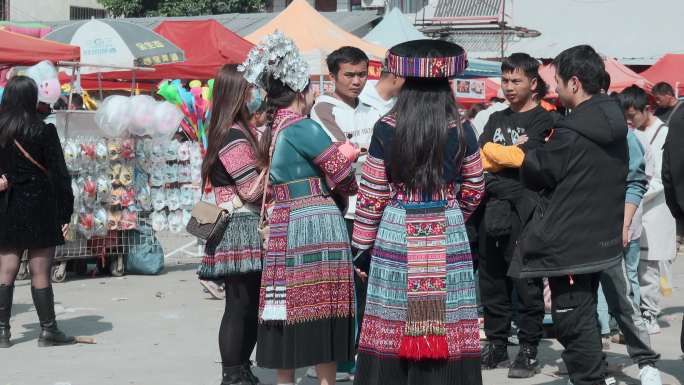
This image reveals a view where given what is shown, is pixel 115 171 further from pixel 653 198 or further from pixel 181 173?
pixel 653 198

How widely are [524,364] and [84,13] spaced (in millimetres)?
39276

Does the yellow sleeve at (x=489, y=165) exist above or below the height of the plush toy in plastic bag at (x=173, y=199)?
above

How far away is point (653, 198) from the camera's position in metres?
8.51

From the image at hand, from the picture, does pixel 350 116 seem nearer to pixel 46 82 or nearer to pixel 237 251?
pixel 237 251

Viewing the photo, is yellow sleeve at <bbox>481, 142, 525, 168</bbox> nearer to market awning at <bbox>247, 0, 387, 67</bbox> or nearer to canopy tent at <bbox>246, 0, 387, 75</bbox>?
canopy tent at <bbox>246, 0, 387, 75</bbox>

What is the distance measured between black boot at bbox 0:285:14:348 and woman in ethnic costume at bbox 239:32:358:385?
9.83 ft

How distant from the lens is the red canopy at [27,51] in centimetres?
1126

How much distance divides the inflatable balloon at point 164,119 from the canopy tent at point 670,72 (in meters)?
12.9

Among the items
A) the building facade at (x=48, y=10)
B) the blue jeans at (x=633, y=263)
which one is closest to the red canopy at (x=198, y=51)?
the blue jeans at (x=633, y=263)

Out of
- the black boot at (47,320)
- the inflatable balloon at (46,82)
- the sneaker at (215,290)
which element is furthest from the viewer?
the sneaker at (215,290)

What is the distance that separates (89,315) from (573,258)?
5.08 meters

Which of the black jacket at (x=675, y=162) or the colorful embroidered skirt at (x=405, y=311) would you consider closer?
the colorful embroidered skirt at (x=405, y=311)

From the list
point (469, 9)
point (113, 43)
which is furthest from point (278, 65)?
point (469, 9)

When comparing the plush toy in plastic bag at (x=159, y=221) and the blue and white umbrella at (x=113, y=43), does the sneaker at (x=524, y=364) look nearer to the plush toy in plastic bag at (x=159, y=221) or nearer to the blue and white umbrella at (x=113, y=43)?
the plush toy in plastic bag at (x=159, y=221)
